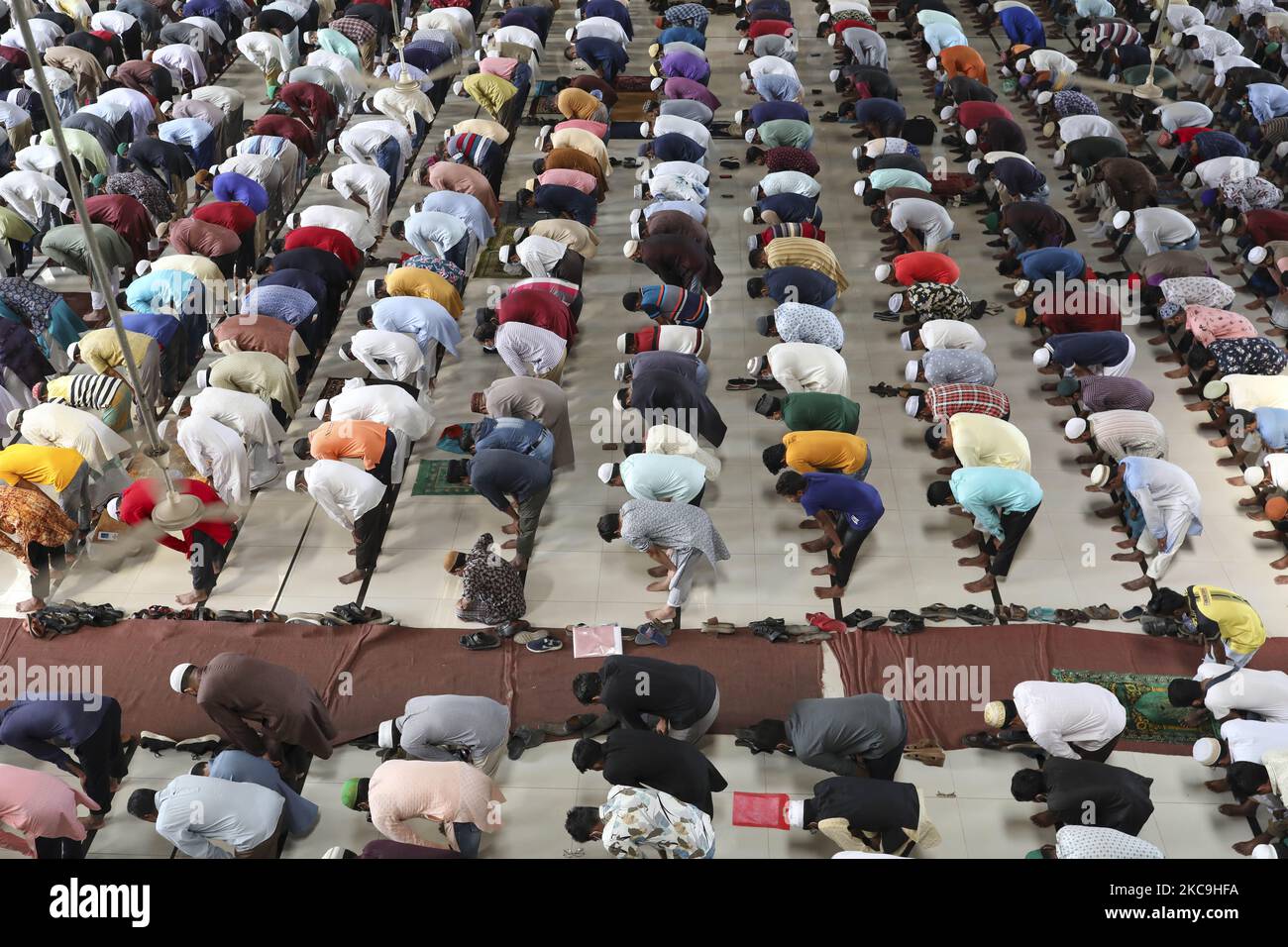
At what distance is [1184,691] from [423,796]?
433 centimetres

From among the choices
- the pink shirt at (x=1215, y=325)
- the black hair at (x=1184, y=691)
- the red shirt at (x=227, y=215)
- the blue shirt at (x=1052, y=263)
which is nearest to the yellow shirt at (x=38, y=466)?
the red shirt at (x=227, y=215)

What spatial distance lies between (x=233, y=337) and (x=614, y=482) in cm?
316

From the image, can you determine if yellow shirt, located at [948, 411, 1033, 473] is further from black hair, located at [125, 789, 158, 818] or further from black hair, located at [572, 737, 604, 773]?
black hair, located at [125, 789, 158, 818]

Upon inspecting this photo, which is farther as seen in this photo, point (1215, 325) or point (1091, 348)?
point (1215, 325)

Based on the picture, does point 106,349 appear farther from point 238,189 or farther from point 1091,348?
point 1091,348

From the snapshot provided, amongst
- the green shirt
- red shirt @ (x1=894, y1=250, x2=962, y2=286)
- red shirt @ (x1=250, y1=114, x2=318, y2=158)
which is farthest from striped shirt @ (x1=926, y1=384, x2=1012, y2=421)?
red shirt @ (x1=250, y1=114, x2=318, y2=158)

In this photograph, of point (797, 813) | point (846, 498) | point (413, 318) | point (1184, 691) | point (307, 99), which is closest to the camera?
point (797, 813)

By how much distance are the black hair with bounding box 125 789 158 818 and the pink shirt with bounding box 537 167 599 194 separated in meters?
7.11

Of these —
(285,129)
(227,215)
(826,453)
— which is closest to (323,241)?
(227,215)

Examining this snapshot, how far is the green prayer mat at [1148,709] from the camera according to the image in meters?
7.56

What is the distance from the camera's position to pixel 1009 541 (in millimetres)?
8492

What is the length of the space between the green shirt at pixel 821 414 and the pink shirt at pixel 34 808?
523 cm

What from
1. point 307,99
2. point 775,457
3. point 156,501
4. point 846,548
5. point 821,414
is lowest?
point 846,548
